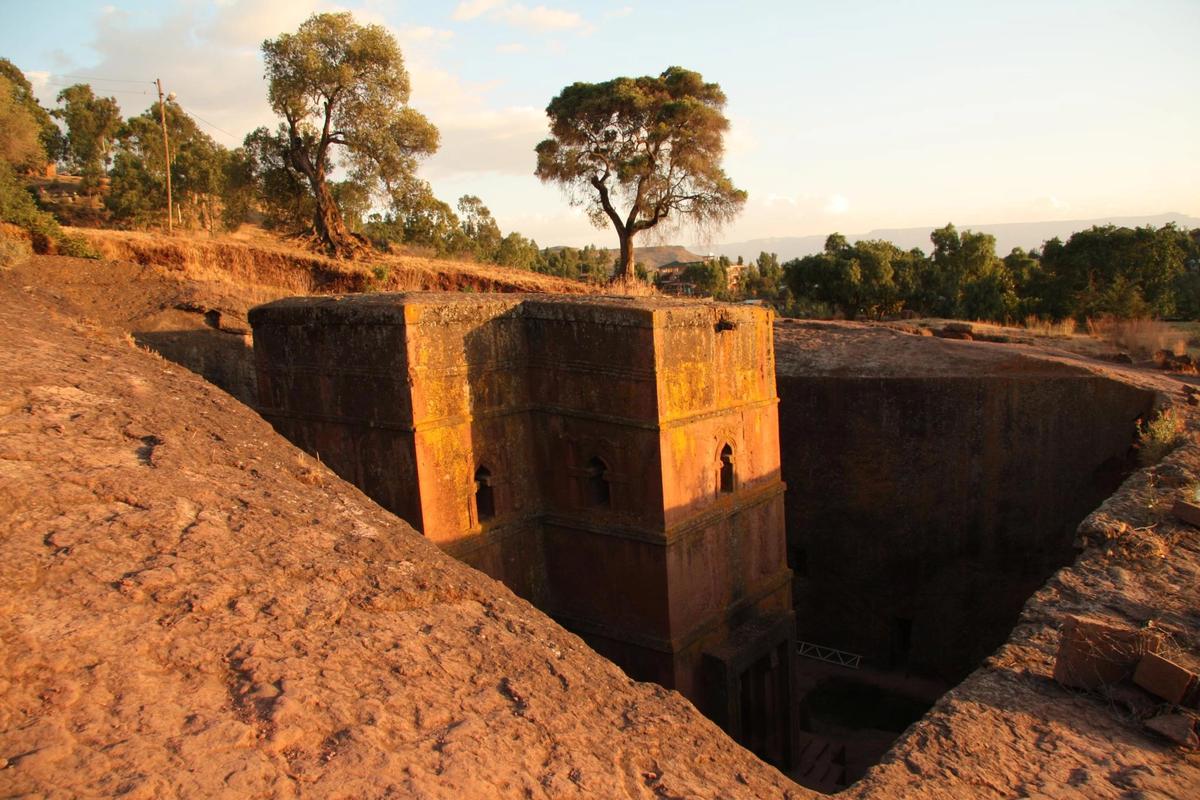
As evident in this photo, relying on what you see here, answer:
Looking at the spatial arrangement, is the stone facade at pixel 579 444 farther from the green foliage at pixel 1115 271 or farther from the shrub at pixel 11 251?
the green foliage at pixel 1115 271

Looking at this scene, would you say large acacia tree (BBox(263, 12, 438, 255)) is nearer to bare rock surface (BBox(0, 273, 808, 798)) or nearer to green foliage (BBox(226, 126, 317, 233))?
green foliage (BBox(226, 126, 317, 233))

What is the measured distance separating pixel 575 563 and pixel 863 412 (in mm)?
5458

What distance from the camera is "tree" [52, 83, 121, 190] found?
1356 inches

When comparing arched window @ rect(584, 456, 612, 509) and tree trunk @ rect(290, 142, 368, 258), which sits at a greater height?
tree trunk @ rect(290, 142, 368, 258)

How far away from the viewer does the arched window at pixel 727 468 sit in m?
9.04

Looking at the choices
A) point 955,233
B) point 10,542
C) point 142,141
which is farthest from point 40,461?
point 142,141

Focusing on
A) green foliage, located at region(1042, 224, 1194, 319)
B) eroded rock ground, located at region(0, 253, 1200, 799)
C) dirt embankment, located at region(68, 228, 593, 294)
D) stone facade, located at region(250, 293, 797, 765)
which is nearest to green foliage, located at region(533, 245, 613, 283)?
dirt embankment, located at region(68, 228, 593, 294)

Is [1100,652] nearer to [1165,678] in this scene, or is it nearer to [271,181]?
[1165,678]

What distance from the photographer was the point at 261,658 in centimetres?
330

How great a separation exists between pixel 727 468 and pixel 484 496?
2.67 metres

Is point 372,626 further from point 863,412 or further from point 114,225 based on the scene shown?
point 114,225

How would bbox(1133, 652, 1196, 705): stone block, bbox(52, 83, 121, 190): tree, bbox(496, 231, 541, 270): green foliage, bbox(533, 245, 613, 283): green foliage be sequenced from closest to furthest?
bbox(1133, 652, 1196, 705): stone block → bbox(496, 231, 541, 270): green foliage → bbox(52, 83, 121, 190): tree → bbox(533, 245, 613, 283): green foliage

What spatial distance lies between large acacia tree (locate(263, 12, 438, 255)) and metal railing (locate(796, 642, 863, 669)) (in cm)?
1297

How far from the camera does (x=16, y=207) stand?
1398cm
